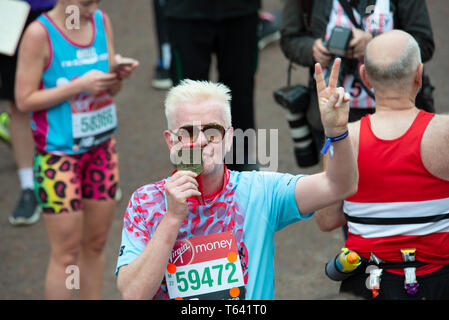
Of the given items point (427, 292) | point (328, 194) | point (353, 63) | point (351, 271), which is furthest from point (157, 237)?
point (353, 63)

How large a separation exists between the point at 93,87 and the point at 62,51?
25 cm

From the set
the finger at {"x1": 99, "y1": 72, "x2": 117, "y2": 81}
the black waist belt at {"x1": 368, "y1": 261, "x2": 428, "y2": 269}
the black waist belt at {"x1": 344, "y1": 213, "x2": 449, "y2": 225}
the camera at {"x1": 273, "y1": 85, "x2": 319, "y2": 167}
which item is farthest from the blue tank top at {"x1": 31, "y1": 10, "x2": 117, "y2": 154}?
the black waist belt at {"x1": 368, "y1": 261, "x2": 428, "y2": 269}

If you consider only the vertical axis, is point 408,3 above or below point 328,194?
above

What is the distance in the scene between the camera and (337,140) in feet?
7.15

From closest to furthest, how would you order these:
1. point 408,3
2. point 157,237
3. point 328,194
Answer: point 157,237 → point 328,194 → point 408,3

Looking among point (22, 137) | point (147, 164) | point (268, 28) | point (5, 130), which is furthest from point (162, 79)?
point (22, 137)

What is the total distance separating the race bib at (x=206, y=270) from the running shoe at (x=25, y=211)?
3319 mm

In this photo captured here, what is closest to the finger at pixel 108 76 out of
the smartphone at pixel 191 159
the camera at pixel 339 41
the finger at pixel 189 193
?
the camera at pixel 339 41

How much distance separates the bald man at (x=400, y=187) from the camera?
2.59 metres

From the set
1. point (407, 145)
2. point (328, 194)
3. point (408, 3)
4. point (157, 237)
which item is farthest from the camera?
point (408, 3)

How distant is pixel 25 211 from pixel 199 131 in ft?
11.4

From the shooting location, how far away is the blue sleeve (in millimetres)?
2414
